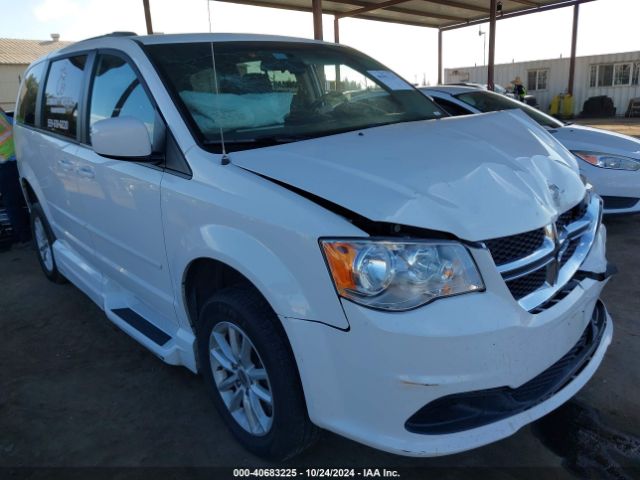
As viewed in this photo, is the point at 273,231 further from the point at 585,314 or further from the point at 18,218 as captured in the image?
the point at 18,218

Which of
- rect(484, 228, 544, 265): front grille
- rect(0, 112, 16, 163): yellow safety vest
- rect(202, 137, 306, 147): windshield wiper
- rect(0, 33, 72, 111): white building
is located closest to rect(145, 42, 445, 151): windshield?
rect(202, 137, 306, 147): windshield wiper

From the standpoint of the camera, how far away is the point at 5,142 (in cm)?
566

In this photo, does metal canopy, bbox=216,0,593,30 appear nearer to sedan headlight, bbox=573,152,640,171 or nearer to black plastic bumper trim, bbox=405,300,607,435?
sedan headlight, bbox=573,152,640,171

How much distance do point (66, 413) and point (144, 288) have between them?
0.78 metres

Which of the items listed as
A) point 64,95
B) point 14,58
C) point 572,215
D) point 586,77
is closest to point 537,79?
point 586,77

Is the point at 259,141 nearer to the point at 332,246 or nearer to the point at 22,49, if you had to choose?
the point at 332,246

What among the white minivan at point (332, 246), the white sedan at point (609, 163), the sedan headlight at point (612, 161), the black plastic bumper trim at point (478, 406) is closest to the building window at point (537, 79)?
the white sedan at point (609, 163)

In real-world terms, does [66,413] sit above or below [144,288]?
below

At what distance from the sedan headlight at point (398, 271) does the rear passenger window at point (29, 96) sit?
142 inches

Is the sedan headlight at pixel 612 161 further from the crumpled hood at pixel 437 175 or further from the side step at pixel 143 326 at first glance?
the side step at pixel 143 326

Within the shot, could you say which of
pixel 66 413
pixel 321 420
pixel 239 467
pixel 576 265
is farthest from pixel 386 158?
pixel 66 413

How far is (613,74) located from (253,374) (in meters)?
27.7

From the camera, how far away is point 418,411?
67.0 inches

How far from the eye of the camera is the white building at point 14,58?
121ft
